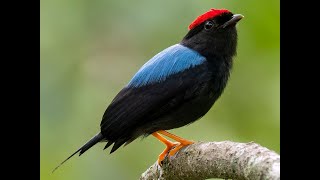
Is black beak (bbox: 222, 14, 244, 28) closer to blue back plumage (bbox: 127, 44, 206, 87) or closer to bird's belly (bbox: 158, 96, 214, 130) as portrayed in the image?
blue back plumage (bbox: 127, 44, 206, 87)

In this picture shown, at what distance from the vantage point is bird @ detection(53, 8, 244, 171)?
217 inches

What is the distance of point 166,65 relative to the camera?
5.84 m

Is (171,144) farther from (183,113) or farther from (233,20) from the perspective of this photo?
(233,20)

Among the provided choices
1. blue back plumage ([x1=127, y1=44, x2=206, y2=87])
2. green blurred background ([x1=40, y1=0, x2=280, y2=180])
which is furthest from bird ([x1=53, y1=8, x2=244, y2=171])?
green blurred background ([x1=40, y1=0, x2=280, y2=180])

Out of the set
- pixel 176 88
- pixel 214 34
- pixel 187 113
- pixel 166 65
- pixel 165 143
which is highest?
pixel 214 34

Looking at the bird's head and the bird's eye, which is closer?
the bird's head

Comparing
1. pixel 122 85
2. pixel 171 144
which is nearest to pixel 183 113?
pixel 171 144

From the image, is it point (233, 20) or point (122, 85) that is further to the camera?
point (122, 85)

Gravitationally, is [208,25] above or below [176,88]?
above

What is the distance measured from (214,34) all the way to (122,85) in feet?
3.76
